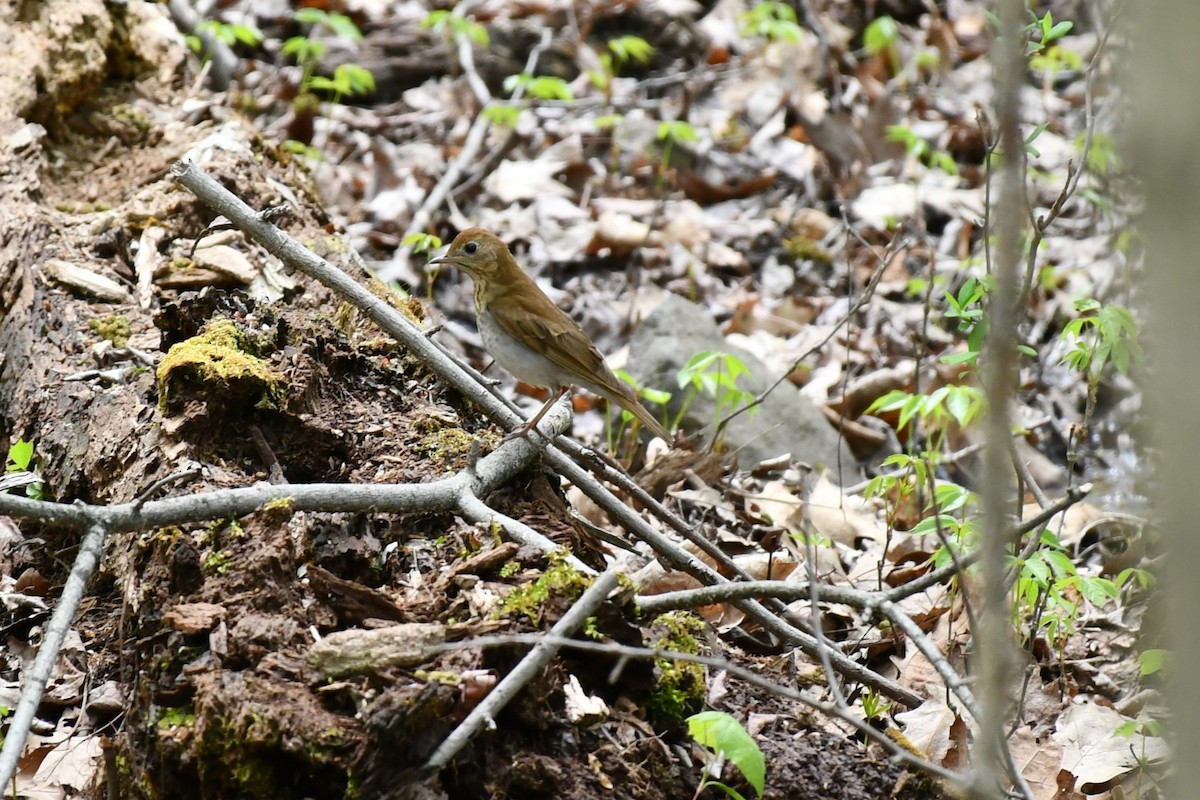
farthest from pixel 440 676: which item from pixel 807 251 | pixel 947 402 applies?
pixel 807 251

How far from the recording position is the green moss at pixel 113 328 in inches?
157

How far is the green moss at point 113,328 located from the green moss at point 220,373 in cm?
76

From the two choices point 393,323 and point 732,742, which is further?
point 393,323

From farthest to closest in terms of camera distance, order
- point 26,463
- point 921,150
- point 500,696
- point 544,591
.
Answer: point 921,150, point 26,463, point 544,591, point 500,696

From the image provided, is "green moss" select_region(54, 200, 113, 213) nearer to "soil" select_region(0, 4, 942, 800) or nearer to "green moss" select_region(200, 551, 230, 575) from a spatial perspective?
"soil" select_region(0, 4, 942, 800)

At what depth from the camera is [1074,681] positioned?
4055 millimetres

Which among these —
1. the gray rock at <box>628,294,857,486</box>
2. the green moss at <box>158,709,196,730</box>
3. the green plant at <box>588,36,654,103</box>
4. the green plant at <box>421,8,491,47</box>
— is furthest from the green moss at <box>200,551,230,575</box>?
the green plant at <box>588,36,654,103</box>

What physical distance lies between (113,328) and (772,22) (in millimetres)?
6750

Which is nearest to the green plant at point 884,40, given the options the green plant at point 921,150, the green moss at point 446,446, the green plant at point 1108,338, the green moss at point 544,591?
the green plant at point 921,150

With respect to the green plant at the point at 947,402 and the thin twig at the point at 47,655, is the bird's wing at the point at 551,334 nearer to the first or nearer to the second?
the green plant at the point at 947,402

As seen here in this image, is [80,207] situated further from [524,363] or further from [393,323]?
[524,363]

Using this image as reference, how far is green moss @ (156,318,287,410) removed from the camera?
3.21 m

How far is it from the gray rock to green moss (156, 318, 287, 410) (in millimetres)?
3026

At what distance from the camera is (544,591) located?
2.60 metres
